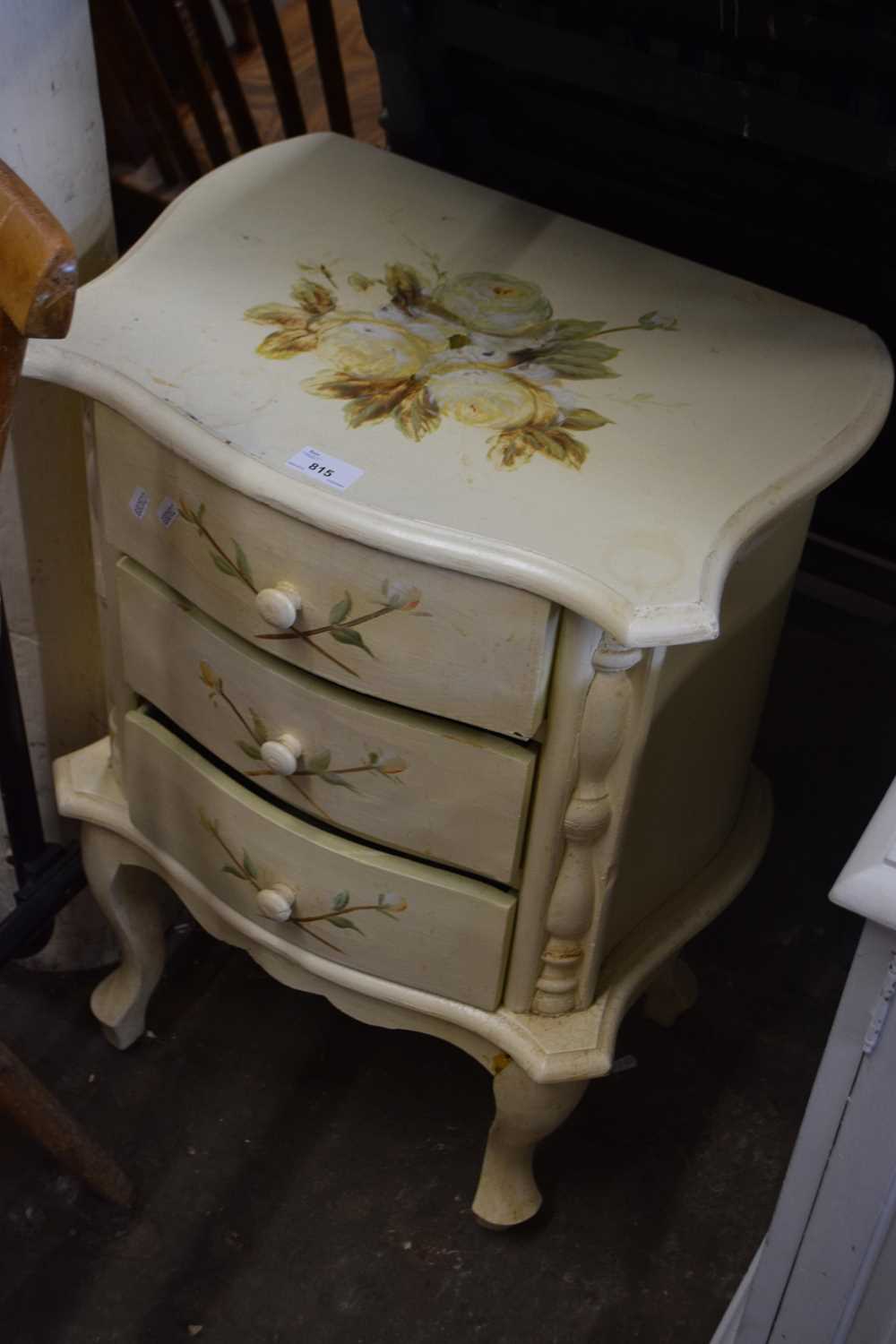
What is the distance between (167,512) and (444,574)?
0.20 m

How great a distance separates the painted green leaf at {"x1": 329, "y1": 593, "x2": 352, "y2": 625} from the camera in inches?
33.8

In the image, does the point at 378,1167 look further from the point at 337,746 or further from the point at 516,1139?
the point at 337,746

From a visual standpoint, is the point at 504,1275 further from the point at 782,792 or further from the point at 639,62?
the point at 639,62

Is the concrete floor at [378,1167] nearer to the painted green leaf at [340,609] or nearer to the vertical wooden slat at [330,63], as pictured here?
the painted green leaf at [340,609]

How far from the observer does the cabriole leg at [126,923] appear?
1.17 meters

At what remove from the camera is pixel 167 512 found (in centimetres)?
93

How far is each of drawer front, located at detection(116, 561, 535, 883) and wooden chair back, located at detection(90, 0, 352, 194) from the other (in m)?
0.64

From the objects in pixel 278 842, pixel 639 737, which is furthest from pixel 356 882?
pixel 639 737

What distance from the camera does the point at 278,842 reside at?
100 centimetres

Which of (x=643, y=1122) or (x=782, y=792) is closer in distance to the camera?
(x=643, y=1122)

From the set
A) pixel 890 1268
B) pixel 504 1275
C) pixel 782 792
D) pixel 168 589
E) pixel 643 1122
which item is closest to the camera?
pixel 890 1268

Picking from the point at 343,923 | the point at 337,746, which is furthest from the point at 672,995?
the point at 337,746

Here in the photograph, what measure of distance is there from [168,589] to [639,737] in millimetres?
315

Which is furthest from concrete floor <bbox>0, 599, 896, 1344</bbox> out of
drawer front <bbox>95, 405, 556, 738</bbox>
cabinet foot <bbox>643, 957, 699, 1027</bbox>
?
drawer front <bbox>95, 405, 556, 738</bbox>
